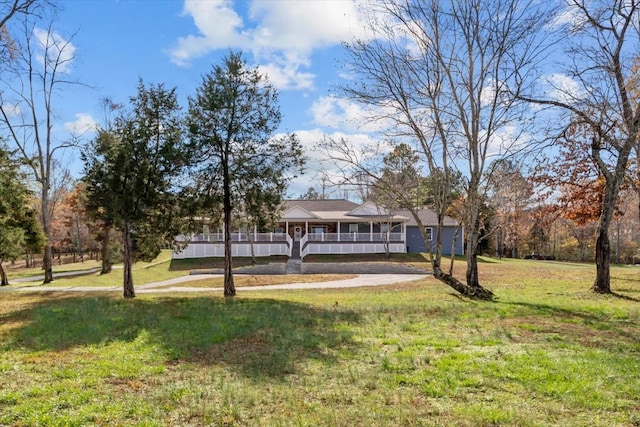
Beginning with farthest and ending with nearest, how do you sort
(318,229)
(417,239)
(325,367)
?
(417,239) → (318,229) → (325,367)

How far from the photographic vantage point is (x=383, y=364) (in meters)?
5.78

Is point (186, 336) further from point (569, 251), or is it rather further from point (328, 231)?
point (569, 251)

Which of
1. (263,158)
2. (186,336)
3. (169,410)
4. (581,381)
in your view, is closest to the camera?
(169,410)

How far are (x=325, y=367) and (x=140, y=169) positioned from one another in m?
10.3

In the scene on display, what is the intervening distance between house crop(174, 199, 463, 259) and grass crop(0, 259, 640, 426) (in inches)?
947

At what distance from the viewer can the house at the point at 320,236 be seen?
35.1 meters

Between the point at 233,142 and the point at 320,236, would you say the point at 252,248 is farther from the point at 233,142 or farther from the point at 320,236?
the point at 233,142

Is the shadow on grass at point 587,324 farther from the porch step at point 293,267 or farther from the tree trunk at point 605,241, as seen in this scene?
the porch step at point 293,267

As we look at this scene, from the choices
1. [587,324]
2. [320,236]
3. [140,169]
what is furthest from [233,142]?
[320,236]

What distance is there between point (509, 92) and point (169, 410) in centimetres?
1192

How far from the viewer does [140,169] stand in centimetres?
1377

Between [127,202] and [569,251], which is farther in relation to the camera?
[569,251]

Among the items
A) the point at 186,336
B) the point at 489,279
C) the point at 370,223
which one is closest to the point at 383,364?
the point at 186,336

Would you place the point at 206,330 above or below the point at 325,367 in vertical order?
below
